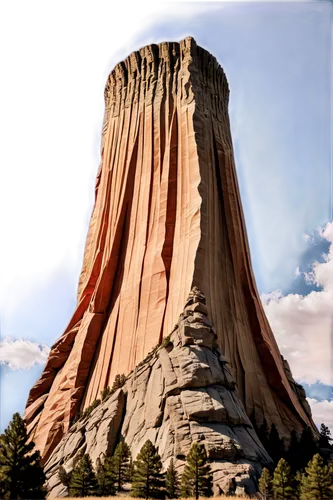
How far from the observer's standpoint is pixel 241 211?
33594mm

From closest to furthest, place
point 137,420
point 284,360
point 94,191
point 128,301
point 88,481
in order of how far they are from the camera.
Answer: point 88,481, point 137,420, point 128,301, point 284,360, point 94,191

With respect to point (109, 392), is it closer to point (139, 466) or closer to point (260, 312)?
point (139, 466)

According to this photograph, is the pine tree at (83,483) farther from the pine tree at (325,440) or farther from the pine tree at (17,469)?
the pine tree at (325,440)

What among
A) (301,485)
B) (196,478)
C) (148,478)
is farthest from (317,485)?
(148,478)

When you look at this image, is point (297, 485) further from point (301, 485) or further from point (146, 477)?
point (146, 477)

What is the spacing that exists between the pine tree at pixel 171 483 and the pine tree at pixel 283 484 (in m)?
3.04

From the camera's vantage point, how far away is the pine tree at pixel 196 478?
1562 centimetres

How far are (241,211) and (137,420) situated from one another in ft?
55.3

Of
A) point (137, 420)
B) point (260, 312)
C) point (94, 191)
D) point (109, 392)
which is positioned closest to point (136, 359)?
point (109, 392)

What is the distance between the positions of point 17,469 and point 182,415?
6664mm

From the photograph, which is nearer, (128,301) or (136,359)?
(136,359)

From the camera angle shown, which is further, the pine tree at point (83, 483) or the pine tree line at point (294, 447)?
the pine tree line at point (294, 447)

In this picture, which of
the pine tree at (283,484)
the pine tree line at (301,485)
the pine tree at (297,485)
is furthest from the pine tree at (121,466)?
the pine tree at (297,485)

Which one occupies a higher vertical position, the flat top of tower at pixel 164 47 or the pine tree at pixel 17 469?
the flat top of tower at pixel 164 47
